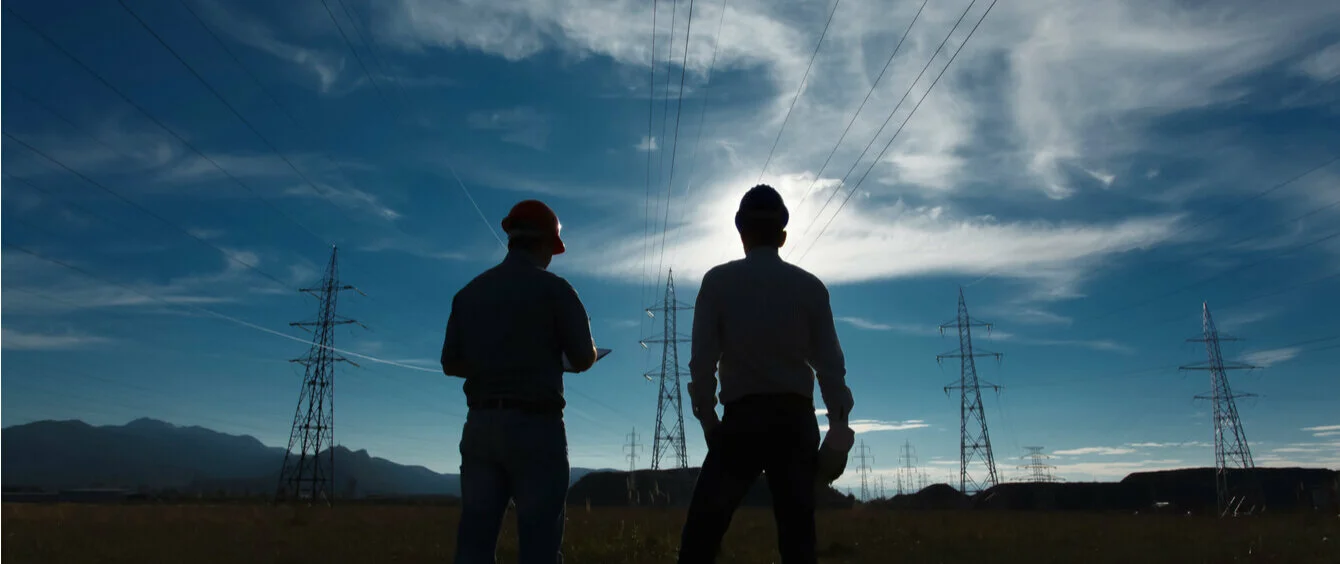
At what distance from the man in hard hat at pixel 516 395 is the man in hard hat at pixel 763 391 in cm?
62

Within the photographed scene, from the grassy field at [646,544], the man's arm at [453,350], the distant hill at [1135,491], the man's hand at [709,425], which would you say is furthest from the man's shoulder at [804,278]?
the distant hill at [1135,491]

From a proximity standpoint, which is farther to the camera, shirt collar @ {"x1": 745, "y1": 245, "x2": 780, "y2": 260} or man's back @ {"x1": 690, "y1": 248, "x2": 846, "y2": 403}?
shirt collar @ {"x1": 745, "y1": 245, "x2": 780, "y2": 260}

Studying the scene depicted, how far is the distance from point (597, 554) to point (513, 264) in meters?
5.85

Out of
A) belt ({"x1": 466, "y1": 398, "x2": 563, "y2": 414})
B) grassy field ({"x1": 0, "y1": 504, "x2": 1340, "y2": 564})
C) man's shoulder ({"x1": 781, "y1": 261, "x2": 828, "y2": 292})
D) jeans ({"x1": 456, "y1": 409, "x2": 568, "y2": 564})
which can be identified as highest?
man's shoulder ({"x1": 781, "y1": 261, "x2": 828, "y2": 292})

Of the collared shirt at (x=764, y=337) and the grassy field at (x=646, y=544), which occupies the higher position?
the collared shirt at (x=764, y=337)

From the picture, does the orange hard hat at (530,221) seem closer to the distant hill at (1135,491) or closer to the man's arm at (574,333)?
the man's arm at (574,333)

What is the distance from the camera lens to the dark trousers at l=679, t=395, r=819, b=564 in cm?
406

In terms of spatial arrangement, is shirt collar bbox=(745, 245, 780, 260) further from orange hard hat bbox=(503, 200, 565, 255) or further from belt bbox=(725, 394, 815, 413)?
orange hard hat bbox=(503, 200, 565, 255)

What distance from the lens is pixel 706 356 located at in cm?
430

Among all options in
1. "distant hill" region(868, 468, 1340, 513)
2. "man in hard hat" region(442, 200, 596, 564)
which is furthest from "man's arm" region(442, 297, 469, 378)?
"distant hill" region(868, 468, 1340, 513)

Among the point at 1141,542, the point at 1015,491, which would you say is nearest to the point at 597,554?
the point at 1141,542

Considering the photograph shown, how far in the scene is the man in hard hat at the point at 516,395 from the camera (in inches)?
152

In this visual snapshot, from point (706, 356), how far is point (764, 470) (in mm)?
580

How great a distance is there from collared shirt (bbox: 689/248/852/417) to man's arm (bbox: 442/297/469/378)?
107cm
